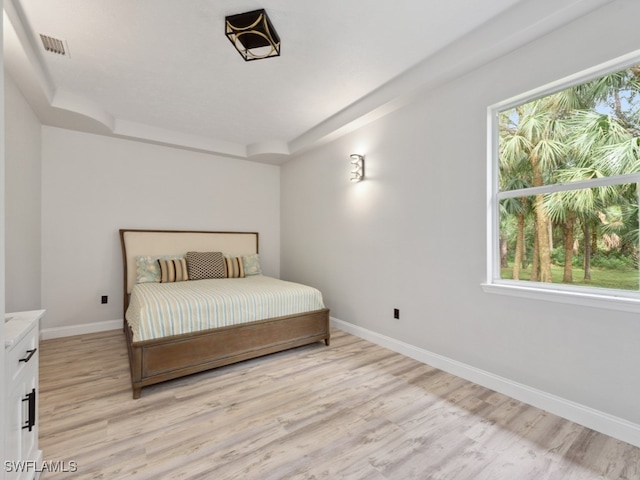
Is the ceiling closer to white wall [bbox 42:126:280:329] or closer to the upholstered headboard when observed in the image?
white wall [bbox 42:126:280:329]

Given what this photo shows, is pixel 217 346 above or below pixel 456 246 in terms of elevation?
below

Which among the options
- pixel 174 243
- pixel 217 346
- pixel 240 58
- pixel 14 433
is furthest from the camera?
pixel 174 243

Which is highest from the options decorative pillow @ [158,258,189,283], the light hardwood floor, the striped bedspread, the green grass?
the green grass

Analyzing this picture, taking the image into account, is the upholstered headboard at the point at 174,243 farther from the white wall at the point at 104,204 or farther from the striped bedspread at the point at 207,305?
the striped bedspread at the point at 207,305

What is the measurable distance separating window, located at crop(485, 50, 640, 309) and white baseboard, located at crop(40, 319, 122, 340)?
14.7 ft

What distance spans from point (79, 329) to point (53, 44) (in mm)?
3111

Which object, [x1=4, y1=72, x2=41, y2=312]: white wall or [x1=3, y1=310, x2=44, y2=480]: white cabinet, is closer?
[x1=3, y1=310, x2=44, y2=480]: white cabinet

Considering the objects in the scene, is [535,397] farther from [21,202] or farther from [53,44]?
[21,202]

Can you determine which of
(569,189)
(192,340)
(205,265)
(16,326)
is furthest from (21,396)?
(569,189)

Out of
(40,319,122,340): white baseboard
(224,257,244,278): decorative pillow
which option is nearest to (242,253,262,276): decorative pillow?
(224,257,244,278): decorative pillow

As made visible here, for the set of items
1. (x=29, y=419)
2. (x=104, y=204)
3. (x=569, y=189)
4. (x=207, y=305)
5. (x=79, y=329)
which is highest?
(x=104, y=204)

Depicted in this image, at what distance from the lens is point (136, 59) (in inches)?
98.7

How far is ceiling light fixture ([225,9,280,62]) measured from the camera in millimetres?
2006

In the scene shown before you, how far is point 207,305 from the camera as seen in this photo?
2.64 meters
